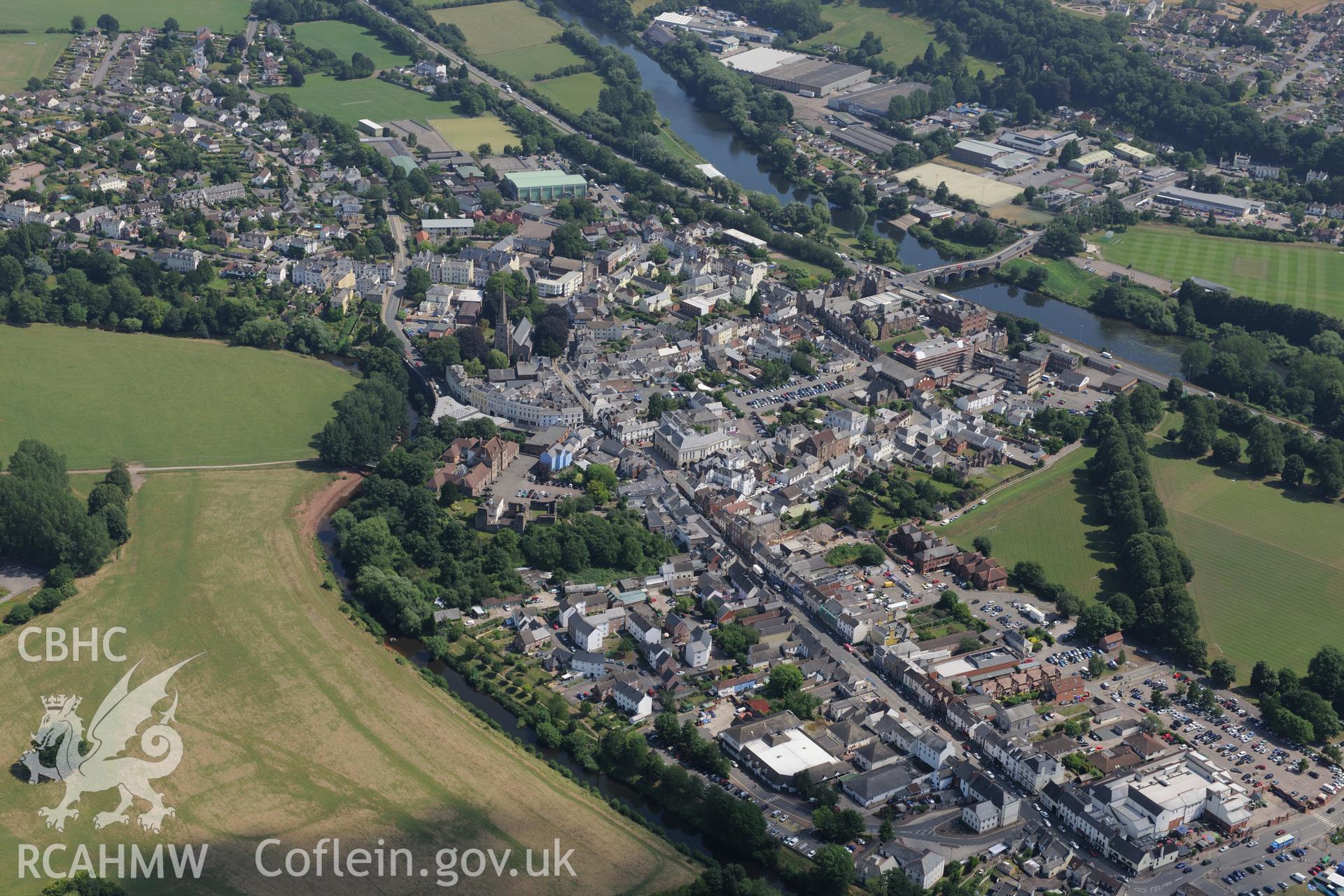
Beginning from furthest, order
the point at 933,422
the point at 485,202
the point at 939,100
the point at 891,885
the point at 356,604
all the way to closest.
A: the point at 939,100
the point at 485,202
the point at 933,422
the point at 356,604
the point at 891,885

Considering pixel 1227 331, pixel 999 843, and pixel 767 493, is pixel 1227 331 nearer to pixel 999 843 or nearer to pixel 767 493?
pixel 767 493

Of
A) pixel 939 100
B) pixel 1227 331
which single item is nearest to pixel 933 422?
pixel 1227 331

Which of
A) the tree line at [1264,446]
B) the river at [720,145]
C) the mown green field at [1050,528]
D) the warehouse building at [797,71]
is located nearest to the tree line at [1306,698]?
the mown green field at [1050,528]

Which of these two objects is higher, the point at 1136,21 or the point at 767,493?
the point at 1136,21

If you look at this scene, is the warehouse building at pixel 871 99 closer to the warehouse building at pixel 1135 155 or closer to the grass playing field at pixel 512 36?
the warehouse building at pixel 1135 155

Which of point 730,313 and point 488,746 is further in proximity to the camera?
point 730,313

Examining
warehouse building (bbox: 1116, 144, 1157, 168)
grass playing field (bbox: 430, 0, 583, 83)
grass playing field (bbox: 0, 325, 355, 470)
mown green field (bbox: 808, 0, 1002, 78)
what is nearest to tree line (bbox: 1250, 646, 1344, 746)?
grass playing field (bbox: 0, 325, 355, 470)
